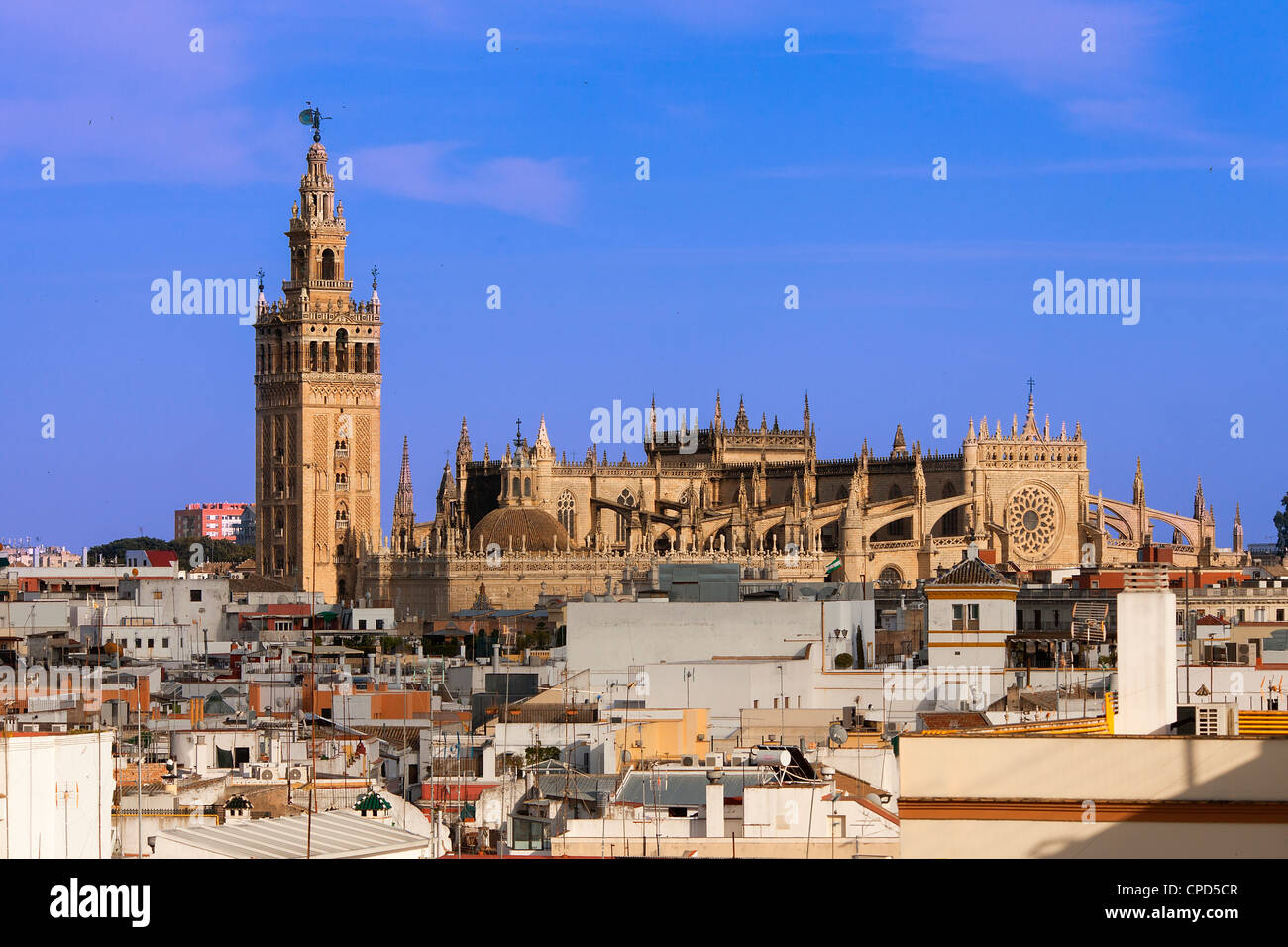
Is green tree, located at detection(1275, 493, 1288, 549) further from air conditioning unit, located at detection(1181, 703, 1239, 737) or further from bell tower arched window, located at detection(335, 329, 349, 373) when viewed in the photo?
air conditioning unit, located at detection(1181, 703, 1239, 737)

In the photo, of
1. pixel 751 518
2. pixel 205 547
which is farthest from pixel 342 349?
pixel 205 547

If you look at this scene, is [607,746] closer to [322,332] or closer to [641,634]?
[641,634]

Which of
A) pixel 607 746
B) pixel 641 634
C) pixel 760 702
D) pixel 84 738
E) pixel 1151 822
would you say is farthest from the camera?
pixel 641 634

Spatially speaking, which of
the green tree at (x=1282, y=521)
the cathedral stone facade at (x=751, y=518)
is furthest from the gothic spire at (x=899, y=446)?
the green tree at (x=1282, y=521)

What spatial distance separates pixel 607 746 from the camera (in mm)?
26859

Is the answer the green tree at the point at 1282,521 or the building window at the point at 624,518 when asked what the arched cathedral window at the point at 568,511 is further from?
the green tree at the point at 1282,521

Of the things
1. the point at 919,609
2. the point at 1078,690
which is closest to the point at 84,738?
the point at 1078,690

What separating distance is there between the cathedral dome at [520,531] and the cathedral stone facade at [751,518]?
7 centimetres

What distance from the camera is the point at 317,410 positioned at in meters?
97.7

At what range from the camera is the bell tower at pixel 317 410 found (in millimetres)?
96375

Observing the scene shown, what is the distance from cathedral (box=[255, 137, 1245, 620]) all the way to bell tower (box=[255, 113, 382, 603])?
0.25ft

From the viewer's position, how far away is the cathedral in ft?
300

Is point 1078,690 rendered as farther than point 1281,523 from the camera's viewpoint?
No
